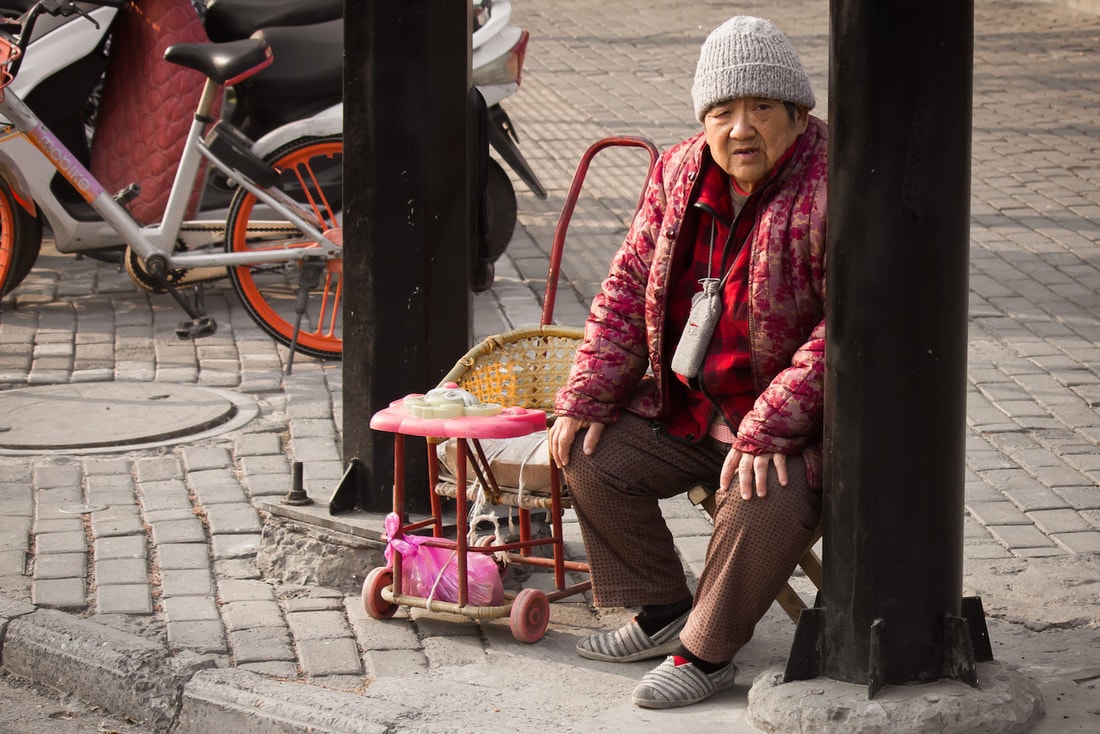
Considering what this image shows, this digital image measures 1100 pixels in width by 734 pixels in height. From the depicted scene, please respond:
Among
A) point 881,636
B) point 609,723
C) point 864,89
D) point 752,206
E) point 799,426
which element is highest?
point 864,89

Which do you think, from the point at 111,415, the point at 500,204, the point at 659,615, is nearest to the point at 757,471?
the point at 659,615

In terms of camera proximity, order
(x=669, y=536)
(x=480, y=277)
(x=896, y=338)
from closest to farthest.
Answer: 1. (x=896, y=338)
2. (x=669, y=536)
3. (x=480, y=277)

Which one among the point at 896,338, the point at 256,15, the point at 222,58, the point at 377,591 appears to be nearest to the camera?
the point at 896,338

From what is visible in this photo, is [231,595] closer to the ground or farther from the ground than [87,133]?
closer to the ground

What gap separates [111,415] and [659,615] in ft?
9.40

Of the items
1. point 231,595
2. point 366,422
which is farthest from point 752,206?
point 231,595

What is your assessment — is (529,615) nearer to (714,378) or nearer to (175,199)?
(714,378)

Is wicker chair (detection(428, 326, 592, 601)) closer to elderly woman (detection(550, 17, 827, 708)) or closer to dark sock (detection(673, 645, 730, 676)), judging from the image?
elderly woman (detection(550, 17, 827, 708))

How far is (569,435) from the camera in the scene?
4.28 meters

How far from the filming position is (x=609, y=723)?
4.01 m

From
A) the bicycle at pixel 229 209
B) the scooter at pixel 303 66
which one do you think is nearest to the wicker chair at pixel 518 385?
the bicycle at pixel 229 209

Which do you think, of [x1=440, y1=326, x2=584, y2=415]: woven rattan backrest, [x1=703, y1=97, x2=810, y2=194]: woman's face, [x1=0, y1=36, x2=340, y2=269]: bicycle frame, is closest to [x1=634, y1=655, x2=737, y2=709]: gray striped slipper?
[x1=440, y1=326, x2=584, y2=415]: woven rattan backrest

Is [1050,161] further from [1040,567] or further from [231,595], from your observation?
[231,595]

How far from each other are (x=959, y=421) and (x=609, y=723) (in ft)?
3.40
